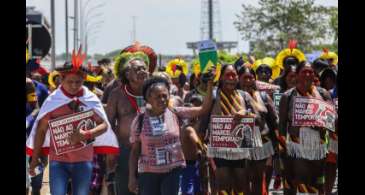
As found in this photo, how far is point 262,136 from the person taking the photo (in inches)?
401

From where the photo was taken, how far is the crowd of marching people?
876 cm

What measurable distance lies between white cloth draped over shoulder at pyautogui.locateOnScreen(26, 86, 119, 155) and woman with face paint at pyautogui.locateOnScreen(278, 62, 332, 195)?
6.50 ft

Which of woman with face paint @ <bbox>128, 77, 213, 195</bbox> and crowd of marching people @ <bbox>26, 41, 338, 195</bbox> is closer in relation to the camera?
woman with face paint @ <bbox>128, 77, 213, 195</bbox>

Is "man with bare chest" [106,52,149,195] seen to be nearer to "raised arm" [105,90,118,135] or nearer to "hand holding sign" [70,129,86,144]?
"raised arm" [105,90,118,135]

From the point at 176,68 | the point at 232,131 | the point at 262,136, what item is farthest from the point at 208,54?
the point at 176,68

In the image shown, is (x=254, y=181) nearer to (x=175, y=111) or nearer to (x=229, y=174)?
(x=229, y=174)

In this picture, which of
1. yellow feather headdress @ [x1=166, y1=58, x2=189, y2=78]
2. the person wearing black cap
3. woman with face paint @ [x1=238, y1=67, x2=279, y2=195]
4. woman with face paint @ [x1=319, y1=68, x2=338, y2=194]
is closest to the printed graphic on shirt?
the person wearing black cap


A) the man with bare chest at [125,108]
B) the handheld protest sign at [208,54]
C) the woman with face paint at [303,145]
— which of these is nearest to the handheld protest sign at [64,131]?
the man with bare chest at [125,108]

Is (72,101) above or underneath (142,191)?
above

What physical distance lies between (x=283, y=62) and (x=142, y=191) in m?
5.37

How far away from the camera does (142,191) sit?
877cm
